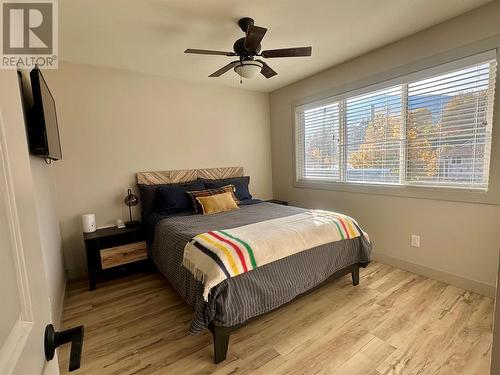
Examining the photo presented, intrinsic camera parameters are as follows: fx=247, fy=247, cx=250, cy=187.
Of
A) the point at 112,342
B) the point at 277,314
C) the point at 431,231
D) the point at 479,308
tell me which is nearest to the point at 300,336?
the point at 277,314

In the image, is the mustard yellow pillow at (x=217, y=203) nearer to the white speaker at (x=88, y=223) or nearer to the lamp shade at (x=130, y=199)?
the lamp shade at (x=130, y=199)

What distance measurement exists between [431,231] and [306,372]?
1946mm

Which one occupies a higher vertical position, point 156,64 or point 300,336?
point 156,64

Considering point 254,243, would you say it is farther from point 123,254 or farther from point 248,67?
point 123,254

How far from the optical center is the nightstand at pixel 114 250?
8.58 feet

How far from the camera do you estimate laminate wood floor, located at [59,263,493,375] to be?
1.58m

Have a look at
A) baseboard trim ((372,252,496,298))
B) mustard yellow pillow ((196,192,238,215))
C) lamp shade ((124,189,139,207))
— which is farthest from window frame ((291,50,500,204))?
lamp shade ((124,189,139,207))

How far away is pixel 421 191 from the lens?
256 centimetres

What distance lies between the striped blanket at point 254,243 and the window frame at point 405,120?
826 millimetres

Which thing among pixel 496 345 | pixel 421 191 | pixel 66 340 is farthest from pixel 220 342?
pixel 421 191

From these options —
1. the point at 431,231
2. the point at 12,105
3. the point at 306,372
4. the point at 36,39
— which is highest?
the point at 36,39

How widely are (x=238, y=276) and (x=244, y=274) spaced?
0.16 feet

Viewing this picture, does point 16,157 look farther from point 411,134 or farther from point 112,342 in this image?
point 411,134

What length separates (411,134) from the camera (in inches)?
103
